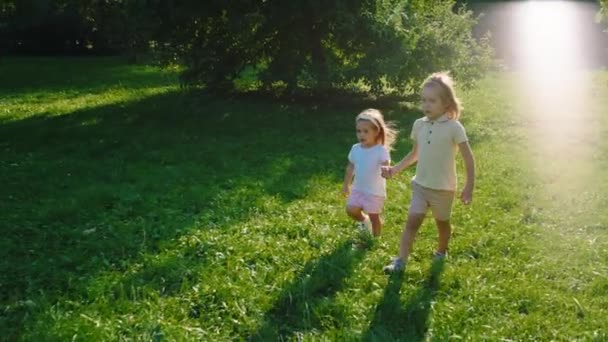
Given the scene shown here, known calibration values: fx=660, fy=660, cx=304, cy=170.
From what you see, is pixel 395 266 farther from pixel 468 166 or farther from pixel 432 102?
pixel 432 102

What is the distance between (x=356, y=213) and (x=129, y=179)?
130 inches

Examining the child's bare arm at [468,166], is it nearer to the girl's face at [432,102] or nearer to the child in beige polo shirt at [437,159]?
the child in beige polo shirt at [437,159]

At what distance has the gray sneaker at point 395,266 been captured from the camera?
5238 mm

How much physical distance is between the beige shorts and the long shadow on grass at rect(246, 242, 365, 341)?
68 centimetres

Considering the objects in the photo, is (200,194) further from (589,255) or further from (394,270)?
(589,255)

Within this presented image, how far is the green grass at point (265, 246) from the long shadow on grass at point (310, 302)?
16 millimetres

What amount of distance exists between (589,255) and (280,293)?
274 cm

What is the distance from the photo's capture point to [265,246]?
5727 millimetres

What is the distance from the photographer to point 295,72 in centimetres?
1283

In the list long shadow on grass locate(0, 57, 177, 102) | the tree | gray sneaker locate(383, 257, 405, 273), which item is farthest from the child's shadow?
long shadow on grass locate(0, 57, 177, 102)

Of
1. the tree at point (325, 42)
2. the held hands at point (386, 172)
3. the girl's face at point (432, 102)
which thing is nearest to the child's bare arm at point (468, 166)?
the girl's face at point (432, 102)

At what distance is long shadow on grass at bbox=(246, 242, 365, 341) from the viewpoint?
4.34 m

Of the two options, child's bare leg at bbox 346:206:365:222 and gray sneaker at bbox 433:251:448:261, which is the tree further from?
gray sneaker at bbox 433:251:448:261

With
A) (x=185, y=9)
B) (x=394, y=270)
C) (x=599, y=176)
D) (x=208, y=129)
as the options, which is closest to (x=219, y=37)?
(x=185, y=9)
